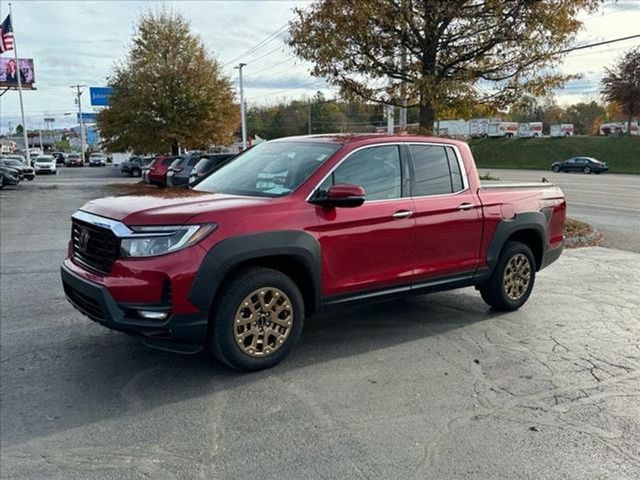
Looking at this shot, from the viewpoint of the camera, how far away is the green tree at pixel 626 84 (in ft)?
168

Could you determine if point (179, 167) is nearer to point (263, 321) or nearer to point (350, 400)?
point (263, 321)

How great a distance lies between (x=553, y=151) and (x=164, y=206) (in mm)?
60966

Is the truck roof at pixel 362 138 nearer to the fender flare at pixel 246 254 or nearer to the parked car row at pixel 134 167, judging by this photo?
the fender flare at pixel 246 254

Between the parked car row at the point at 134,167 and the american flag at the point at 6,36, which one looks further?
the parked car row at the point at 134,167

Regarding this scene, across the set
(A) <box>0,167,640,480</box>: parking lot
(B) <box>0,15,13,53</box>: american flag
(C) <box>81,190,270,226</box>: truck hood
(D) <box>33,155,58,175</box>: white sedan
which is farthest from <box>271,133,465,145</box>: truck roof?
(D) <box>33,155,58,175</box>: white sedan

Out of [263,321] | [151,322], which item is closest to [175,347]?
[151,322]

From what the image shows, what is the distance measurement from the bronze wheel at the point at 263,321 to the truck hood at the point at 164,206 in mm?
701

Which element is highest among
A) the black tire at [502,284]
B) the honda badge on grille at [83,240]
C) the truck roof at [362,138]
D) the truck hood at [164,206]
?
the truck roof at [362,138]

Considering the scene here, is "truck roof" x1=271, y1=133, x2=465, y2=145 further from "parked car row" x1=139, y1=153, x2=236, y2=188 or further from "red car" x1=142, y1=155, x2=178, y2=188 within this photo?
"red car" x1=142, y1=155, x2=178, y2=188

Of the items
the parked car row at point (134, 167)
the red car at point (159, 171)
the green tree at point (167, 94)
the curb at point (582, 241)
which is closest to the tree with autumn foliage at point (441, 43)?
the curb at point (582, 241)

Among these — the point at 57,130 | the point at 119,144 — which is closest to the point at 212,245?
the point at 119,144

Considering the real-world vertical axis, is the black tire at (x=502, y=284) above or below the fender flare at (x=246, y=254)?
below

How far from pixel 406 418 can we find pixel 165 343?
5.82 ft

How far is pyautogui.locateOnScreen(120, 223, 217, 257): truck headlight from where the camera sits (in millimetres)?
3887
